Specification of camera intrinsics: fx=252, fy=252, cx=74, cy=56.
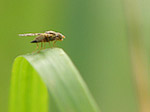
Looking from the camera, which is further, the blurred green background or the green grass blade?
the blurred green background

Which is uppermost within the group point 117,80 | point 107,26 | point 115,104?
point 107,26

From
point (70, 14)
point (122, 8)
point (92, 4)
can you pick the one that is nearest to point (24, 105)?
point (70, 14)

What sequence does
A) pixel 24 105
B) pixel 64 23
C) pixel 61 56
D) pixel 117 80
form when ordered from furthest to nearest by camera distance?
pixel 117 80, pixel 64 23, pixel 24 105, pixel 61 56

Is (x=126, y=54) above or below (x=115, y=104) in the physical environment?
above

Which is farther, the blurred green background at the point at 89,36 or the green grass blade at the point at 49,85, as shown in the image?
the blurred green background at the point at 89,36

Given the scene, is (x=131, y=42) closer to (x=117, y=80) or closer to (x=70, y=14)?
(x=117, y=80)
